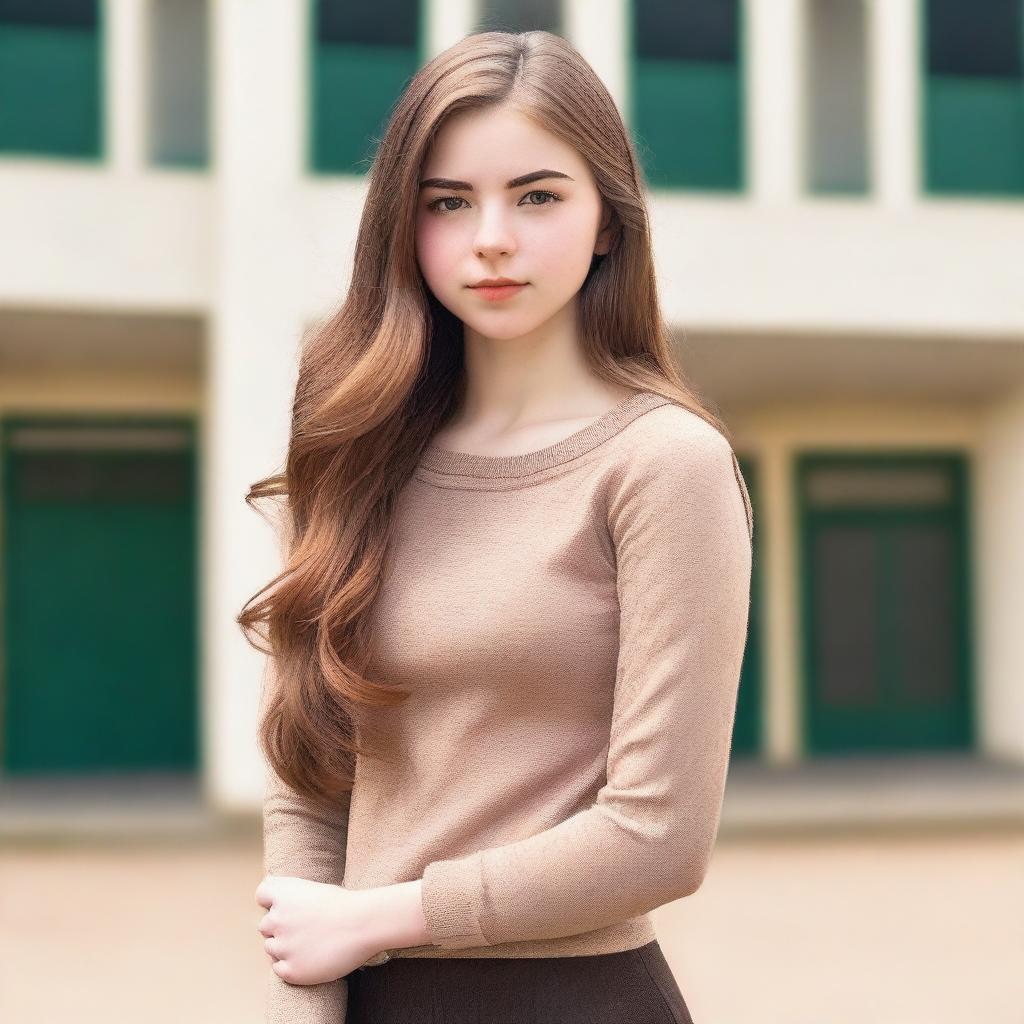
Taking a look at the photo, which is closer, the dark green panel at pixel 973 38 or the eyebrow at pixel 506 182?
the eyebrow at pixel 506 182

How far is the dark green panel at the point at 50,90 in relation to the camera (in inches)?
398

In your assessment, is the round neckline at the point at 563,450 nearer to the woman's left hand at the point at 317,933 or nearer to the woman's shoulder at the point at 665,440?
the woman's shoulder at the point at 665,440

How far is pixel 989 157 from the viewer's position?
10906mm

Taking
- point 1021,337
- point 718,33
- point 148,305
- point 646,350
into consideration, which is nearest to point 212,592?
point 148,305

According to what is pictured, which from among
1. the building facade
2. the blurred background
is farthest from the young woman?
the building facade

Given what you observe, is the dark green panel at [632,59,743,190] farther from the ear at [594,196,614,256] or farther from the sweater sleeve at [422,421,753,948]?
the sweater sleeve at [422,421,753,948]

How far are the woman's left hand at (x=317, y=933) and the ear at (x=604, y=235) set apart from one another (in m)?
0.69

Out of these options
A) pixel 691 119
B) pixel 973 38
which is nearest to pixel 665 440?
pixel 691 119

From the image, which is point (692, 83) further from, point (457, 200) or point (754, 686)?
point (457, 200)

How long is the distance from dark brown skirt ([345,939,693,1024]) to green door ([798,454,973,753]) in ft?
39.3

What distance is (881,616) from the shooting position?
13.2 m

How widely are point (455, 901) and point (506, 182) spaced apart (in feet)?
2.21

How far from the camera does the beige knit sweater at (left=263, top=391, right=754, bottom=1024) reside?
134 centimetres

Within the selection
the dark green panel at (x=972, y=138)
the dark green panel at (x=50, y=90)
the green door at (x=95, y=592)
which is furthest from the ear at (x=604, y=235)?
the green door at (x=95, y=592)
